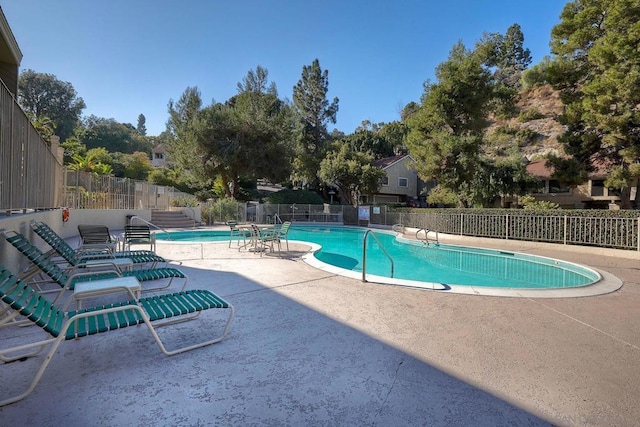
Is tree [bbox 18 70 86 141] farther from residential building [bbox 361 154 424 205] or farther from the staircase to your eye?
residential building [bbox 361 154 424 205]

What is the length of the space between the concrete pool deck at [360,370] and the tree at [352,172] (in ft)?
75.8

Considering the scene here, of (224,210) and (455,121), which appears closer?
(455,121)

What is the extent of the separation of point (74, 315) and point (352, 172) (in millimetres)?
25550

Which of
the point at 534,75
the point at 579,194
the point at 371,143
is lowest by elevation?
the point at 579,194

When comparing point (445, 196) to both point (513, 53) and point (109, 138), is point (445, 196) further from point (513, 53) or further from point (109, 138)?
point (109, 138)

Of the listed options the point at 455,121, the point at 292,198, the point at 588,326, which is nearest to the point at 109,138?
the point at 292,198

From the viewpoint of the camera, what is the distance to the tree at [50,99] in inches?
2093

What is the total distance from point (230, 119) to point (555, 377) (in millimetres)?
25263

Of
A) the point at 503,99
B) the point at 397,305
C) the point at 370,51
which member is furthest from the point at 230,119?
the point at 397,305

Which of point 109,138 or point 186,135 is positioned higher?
point 109,138

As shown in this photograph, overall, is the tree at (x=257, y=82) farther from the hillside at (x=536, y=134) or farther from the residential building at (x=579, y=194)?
the residential building at (x=579, y=194)

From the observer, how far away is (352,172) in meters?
27.1

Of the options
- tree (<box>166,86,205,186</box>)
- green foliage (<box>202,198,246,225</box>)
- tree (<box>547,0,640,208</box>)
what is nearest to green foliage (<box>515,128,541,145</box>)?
tree (<box>547,0,640,208</box>)

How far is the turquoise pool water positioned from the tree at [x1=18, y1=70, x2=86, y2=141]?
192 ft
